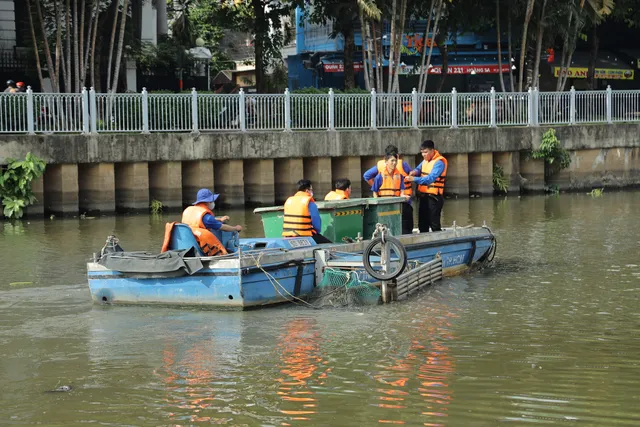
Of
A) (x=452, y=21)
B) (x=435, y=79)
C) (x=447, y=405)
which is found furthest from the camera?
(x=435, y=79)

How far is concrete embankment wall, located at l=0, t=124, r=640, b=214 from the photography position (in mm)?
24266

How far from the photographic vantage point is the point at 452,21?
3412cm

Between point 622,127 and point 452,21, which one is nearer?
point 622,127

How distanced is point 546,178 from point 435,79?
11994 millimetres

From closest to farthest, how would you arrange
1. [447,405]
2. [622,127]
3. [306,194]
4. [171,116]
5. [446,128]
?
[447,405] < [306,194] < [171,116] < [446,128] < [622,127]

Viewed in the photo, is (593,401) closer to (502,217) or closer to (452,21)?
(502,217)

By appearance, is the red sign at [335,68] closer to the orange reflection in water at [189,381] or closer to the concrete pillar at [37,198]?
the concrete pillar at [37,198]

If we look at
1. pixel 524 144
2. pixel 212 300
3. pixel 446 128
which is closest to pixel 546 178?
pixel 524 144

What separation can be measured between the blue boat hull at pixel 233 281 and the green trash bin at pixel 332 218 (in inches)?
55.0

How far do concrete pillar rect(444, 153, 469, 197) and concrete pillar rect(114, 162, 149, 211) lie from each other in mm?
7802

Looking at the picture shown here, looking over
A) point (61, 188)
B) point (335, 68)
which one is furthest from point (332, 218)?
point (335, 68)

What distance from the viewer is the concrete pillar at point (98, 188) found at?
80.4ft

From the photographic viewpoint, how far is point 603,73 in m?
39.9

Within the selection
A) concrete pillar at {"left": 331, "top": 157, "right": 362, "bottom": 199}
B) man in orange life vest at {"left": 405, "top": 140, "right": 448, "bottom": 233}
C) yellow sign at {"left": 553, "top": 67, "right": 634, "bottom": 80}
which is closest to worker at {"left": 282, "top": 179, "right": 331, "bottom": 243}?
man in orange life vest at {"left": 405, "top": 140, "right": 448, "bottom": 233}
